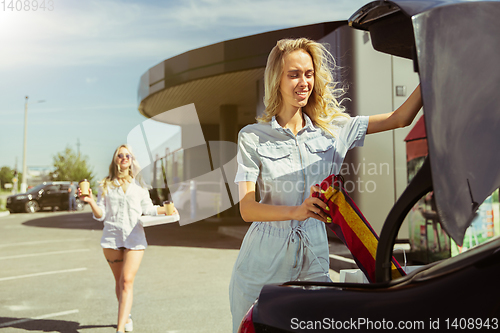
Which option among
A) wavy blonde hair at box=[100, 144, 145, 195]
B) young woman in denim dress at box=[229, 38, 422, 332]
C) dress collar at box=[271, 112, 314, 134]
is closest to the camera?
young woman in denim dress at box=[229, 38, 422, 332]

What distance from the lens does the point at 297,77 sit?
6.73 feet

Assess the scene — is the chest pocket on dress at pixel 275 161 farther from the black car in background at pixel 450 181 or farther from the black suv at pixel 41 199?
the black suv at pixel 41 199

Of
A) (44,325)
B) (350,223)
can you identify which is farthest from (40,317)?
(350,223)

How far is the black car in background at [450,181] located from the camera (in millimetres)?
1067

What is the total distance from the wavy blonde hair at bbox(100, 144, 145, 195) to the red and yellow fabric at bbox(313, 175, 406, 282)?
12.0 ft

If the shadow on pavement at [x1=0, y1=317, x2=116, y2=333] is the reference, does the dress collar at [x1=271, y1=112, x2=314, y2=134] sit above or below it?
above

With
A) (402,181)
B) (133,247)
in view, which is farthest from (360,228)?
(402,181)

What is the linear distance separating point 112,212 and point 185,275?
3009 millimetres

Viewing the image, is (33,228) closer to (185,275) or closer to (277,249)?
(185,275)

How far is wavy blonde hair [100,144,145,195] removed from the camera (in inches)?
189

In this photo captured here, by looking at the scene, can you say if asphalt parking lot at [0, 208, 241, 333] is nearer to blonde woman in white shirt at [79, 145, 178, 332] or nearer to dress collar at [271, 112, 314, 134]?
blonde woman in white shirt at [79, 145, 178, 332]

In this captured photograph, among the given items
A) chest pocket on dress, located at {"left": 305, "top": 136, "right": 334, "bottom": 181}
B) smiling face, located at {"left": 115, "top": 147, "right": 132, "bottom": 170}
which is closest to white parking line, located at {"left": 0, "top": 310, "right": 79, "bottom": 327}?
smiling face, located at {"left": 115, "top": 147, "right": 132, "bottom": 170}

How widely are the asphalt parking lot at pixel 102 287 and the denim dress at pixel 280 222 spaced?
287cm

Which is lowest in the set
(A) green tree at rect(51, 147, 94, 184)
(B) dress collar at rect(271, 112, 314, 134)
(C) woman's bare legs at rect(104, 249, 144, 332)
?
(C) woman's bare legs at rect(104, 249, 144, 332)
